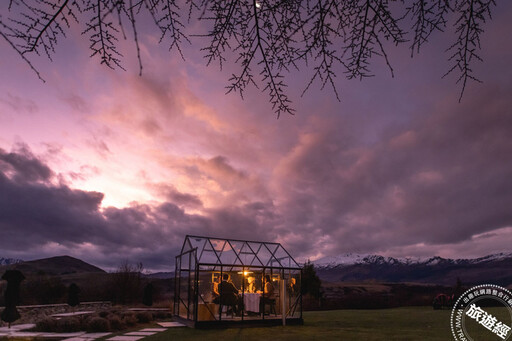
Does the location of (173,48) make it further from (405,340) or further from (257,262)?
(257,262)

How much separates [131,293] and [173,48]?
74.7 ft

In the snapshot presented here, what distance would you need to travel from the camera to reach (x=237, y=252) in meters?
13.9

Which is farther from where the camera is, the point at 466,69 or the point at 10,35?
the point at 466,69

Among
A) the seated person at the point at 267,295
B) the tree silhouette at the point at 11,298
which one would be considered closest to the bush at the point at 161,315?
the seated person at the point at 267,295

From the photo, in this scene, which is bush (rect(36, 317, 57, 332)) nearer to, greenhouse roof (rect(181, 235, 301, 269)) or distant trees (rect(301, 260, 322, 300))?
greenhouse roof (rect(181, 235, 301, 269))

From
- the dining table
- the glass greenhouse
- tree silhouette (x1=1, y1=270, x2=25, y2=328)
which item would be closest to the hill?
the glass greenhouse

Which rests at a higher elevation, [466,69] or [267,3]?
[267,3]

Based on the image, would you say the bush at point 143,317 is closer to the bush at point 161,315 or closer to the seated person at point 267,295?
the bush at point 161,315

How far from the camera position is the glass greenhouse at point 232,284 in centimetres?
1236

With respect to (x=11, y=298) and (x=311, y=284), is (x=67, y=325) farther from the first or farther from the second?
(x=311, y=284)

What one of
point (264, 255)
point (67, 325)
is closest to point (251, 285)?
point (264, 255)

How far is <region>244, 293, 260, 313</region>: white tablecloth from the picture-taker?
1299cm

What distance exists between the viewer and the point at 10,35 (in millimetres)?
1726

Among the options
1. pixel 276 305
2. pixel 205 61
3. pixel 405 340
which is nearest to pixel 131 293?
pixel 276 305
